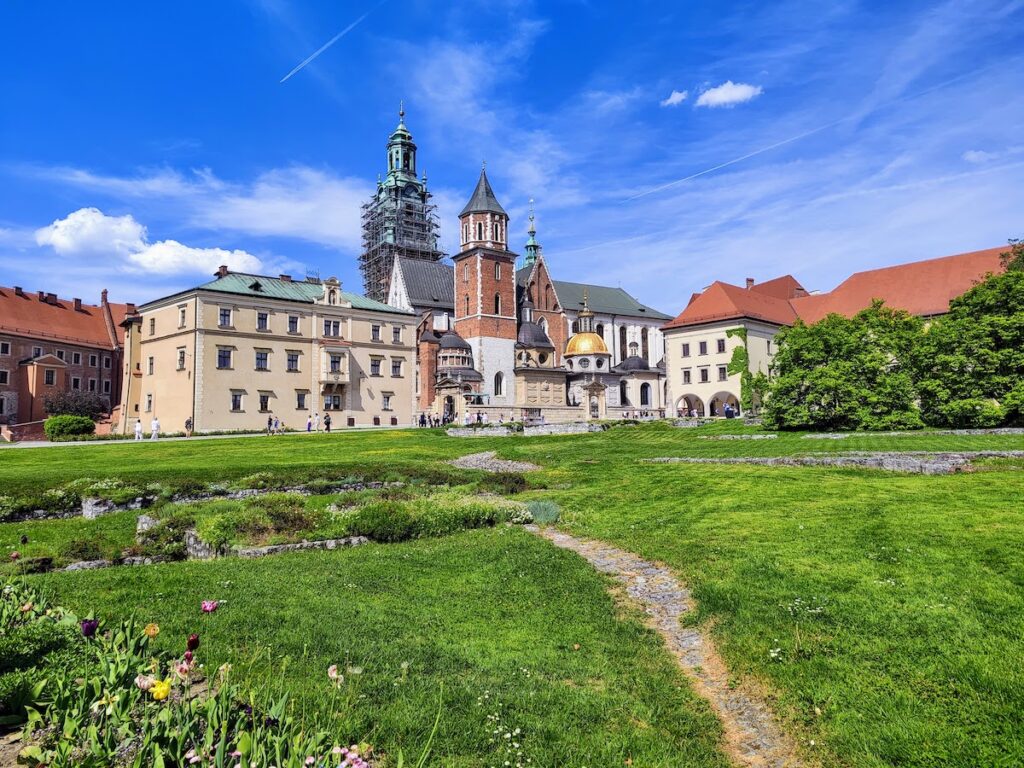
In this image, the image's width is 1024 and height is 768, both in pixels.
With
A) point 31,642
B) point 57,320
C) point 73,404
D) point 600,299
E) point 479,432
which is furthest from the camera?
point 600,299

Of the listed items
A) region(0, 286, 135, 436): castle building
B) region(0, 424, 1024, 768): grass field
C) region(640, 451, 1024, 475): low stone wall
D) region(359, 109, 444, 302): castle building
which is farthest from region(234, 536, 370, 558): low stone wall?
region(359, 109, 444, 302): castle building

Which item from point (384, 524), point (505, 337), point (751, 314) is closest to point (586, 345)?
point (505, 337)

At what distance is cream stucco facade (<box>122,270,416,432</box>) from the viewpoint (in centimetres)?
5172

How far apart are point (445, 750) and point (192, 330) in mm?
53221

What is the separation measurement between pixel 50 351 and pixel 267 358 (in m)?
25.7

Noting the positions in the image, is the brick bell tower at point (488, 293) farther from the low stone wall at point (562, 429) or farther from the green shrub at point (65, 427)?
the green shrub at point (65, 427)

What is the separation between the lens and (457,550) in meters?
10.8

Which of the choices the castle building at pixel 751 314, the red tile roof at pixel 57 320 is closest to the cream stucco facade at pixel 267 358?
the red tile roof at pixel 57 320

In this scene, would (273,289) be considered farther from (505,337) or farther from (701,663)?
(701,663)

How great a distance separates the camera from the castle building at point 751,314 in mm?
58000

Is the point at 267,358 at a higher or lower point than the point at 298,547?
higher

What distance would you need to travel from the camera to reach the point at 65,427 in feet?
142

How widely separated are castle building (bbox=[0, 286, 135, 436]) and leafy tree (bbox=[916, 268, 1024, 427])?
6086cm

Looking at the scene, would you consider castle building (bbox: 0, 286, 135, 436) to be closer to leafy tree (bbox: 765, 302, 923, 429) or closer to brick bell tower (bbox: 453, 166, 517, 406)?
brick bell tower (bbox: 453, 166, 517, 406)
